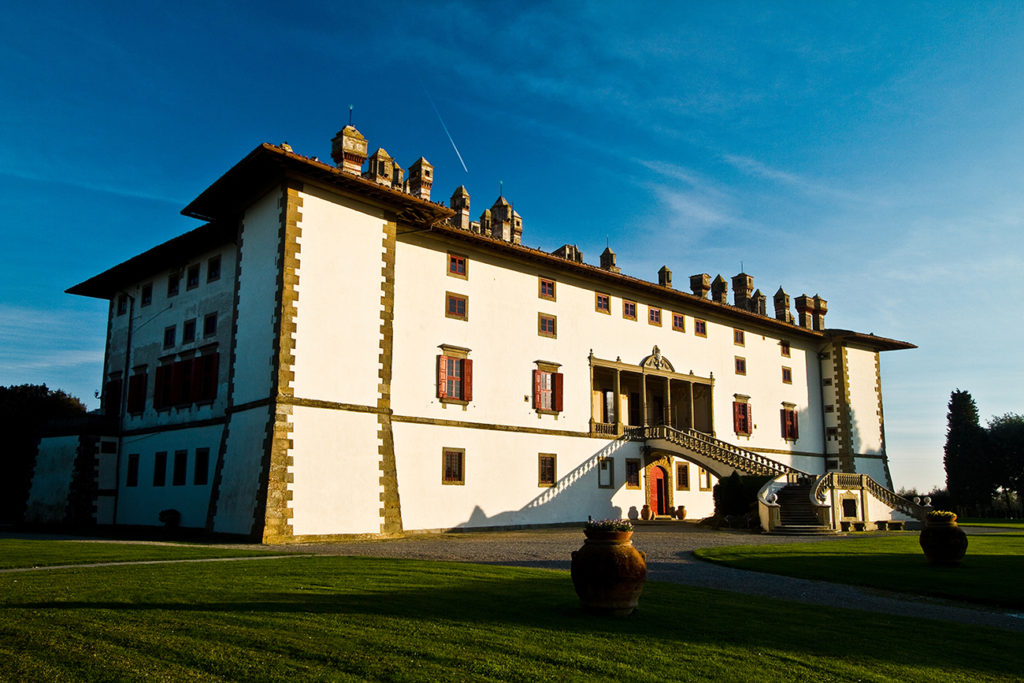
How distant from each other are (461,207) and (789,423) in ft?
Answer: 80.7

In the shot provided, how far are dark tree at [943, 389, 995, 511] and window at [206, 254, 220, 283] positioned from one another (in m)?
54.6

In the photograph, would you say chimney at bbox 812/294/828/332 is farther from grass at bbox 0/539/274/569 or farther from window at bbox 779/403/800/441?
grass at bbox 0/539/274/569

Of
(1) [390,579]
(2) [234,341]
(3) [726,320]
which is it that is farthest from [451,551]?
(3) [726,320]

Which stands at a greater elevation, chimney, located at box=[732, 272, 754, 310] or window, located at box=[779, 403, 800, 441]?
chimney, located at box=[732, 272, 754, 310]

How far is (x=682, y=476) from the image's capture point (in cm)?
4319

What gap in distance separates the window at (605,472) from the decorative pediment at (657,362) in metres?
5.53

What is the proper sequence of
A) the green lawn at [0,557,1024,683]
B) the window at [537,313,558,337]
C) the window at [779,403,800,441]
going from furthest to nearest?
the window at [779,403,800,441], the window at [537,313,558,337], the green lawn at [0,557,1024,683]

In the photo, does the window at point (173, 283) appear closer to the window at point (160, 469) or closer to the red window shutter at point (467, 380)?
the window at point (160, 469)

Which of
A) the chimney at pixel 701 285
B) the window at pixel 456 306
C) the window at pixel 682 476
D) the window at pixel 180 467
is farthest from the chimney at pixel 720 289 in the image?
the window at pixel 180 467

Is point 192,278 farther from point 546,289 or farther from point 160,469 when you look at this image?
point 546,289

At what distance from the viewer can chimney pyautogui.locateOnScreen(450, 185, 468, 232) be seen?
44.4 metres

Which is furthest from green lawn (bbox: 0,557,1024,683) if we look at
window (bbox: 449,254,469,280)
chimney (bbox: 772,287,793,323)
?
chimney (bbox: 772,287,793,323)

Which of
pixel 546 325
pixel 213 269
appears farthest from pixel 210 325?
pixel 546 325

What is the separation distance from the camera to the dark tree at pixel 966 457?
59.0 meters
